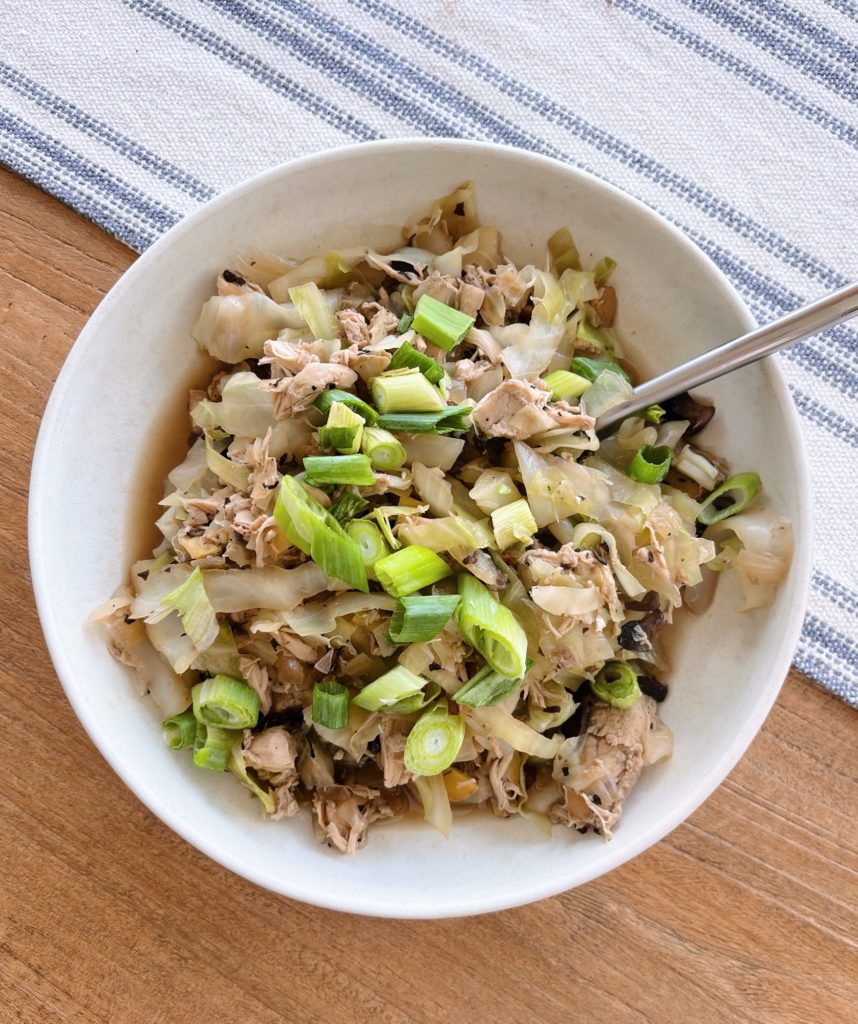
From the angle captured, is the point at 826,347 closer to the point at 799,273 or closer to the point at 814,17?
the point at 799,273

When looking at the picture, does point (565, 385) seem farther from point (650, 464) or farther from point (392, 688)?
point (392, 688)

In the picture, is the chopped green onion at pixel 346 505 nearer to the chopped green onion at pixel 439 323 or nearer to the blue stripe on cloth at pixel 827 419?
the chopped green onion at pixel 439 323

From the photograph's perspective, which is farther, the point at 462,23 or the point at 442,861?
the point at 462,23

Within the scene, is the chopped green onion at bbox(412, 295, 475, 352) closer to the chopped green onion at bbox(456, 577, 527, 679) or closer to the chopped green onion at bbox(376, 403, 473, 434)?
the chopped green onion at bbox(376, 403, 473, 434)

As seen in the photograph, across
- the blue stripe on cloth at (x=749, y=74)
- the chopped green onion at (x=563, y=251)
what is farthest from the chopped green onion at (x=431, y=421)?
the blue stripe on cloth at (x=749, y=74)

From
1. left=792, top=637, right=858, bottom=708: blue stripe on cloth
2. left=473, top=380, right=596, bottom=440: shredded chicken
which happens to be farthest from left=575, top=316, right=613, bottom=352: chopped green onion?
left=792, top=637, right=858, bottom=708: blue stripe on cloth

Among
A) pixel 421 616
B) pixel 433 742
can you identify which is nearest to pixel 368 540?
pixel 421 616

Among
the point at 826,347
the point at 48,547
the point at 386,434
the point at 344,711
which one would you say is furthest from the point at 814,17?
the point at 48,547
